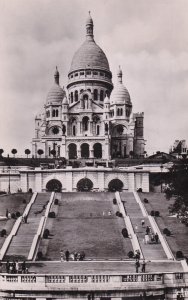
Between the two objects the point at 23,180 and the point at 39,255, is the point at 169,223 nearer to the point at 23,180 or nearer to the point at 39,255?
the point at 39,255

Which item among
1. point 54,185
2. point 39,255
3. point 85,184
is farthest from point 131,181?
point 39,255

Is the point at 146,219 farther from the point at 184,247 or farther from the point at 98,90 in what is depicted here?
the point at 98,90

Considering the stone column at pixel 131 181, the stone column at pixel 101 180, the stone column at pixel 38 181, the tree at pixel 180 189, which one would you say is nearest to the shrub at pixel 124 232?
the tree at pixel 180 189

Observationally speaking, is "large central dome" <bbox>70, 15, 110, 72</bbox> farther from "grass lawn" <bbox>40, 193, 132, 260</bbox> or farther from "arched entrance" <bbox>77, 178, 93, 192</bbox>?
"grass lawn" <bbox>40, 193, 132, 260</bbox>

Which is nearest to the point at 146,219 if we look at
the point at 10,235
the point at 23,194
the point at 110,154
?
the point at 10,235

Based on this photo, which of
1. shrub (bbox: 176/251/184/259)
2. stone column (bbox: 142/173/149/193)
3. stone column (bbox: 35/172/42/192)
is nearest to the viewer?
shrub (bbox: 176/251/184/259)

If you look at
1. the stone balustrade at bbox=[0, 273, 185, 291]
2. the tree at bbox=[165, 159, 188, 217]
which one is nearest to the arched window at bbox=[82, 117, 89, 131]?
the tree at bbox=[165, 159, 188, 217]
